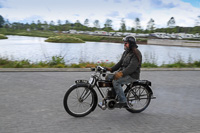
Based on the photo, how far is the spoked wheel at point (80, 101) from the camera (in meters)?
4.70

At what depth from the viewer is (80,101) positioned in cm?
489

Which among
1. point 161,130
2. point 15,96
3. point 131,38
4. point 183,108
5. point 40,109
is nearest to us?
point 161,130

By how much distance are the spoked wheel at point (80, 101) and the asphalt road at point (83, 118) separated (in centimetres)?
16

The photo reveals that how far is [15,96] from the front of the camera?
6195 mm

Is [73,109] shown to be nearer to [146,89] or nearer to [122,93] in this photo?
[122,93]

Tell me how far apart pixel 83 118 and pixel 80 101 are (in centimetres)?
38

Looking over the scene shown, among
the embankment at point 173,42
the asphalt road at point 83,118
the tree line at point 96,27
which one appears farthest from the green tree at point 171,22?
the asphalt road at point 83,118

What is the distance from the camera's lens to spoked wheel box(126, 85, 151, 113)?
206 inches

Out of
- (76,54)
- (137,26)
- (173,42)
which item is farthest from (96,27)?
(76,54)

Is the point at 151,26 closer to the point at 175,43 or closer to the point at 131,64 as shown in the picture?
the point at 175,43

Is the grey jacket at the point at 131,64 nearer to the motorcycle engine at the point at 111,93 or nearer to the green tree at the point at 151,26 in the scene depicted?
the motorcycle engine at the point at 111,93

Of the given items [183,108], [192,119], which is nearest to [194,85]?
[183,108]

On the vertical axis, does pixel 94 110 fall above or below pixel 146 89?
below

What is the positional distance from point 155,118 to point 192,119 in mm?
836
